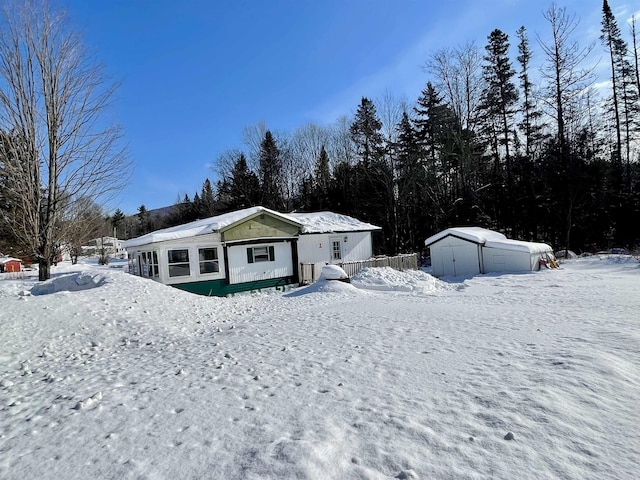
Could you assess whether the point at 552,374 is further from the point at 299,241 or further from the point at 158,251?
the point at 299,241

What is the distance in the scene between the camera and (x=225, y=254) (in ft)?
52.9

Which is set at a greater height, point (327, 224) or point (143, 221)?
point (143, 221)

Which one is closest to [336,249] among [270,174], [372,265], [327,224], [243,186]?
[327,224]

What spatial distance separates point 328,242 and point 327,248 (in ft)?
1.22

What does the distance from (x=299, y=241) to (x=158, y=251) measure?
291 inches

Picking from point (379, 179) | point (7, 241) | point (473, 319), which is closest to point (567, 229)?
point (379, 179)

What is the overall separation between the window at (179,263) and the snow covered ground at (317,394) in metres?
6.60

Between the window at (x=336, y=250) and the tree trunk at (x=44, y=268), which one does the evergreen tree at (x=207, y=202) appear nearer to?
the window at (x=336, y=250)

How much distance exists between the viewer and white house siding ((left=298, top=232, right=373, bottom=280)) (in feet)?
63.1

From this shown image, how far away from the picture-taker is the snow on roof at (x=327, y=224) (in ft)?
65.8

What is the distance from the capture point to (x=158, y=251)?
14.6 metres

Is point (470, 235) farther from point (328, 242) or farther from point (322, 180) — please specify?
point (322, 180)

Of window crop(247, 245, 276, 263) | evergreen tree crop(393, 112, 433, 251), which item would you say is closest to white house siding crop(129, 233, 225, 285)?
window crop(247, 245, 276, 263)

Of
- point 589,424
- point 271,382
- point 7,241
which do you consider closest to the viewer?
point 589,424
